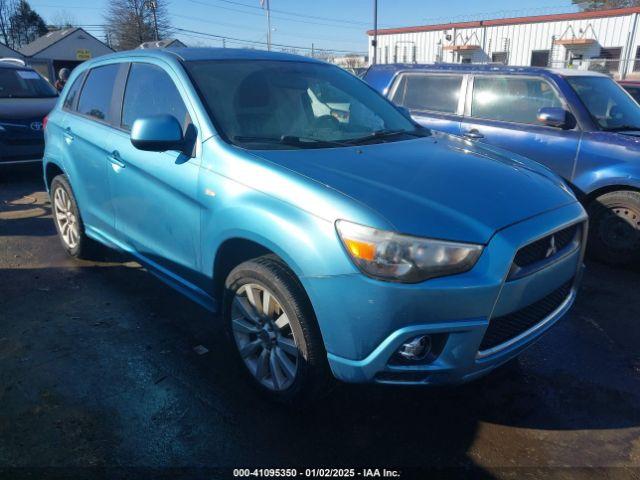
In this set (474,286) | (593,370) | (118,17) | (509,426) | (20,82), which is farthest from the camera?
(118,17)

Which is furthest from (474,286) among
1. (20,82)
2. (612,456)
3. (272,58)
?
(20,82)

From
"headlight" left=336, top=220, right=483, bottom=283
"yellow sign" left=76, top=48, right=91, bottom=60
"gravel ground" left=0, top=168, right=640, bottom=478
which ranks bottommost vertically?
"gravel ground" left=0, top=168, right=640, bottom=478

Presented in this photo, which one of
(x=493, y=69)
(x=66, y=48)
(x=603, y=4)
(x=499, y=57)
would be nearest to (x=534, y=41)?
(x=499, y=57)


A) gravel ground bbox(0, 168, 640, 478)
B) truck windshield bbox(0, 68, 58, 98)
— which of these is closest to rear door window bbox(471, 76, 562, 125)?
gravel ground bbox(0, 168, 640, 478)

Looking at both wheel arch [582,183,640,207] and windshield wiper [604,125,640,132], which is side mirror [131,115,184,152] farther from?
windshield wiper [604,125,640,132]

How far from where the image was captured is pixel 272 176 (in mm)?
2387

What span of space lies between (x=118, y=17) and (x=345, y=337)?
53.9m

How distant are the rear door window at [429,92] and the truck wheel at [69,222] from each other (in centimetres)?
397

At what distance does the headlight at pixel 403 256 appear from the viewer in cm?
203

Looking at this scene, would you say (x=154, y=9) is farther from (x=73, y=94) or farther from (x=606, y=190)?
(x=606, y=190)

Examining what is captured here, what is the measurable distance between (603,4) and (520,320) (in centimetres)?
5392

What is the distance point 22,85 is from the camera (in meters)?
8.80

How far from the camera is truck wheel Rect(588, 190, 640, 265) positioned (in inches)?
175

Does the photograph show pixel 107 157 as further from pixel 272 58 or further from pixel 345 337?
pixel 345 337
